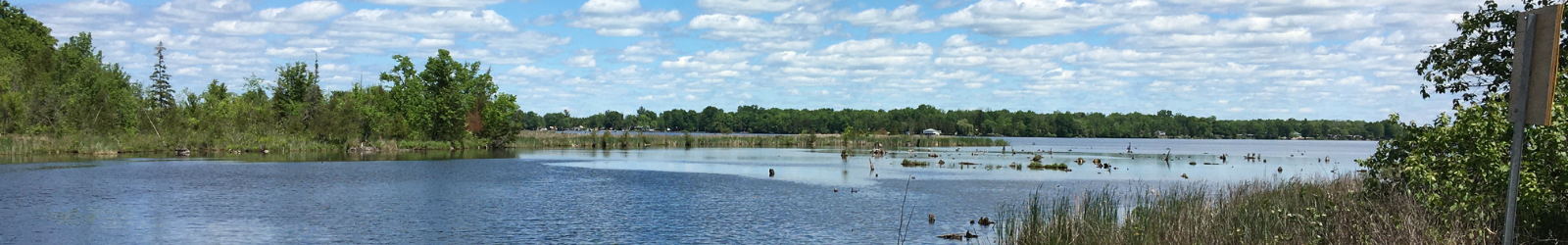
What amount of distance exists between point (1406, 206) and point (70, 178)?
37.1 m

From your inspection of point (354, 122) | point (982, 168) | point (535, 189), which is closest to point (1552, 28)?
point (535, 189)

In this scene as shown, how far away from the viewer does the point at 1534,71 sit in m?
7.51

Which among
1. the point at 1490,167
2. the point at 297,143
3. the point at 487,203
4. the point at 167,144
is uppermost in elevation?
the point at 1490,167

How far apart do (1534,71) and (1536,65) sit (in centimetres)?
5

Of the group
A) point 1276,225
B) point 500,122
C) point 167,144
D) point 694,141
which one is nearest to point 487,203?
point 1276,225

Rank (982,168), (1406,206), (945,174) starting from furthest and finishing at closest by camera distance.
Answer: (982,168) < (945,174) < (1406,206)

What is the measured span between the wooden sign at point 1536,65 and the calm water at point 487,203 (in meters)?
12.1

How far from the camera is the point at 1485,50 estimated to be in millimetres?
16312

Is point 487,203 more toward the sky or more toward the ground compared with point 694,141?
more toward the ground

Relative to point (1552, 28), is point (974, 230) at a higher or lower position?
lower

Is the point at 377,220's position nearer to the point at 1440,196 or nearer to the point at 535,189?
the point at 535,189

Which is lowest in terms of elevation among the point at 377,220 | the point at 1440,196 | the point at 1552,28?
the point at 377,220

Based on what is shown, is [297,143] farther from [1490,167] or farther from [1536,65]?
[1536,65]

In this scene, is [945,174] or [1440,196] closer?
[1440,196]
